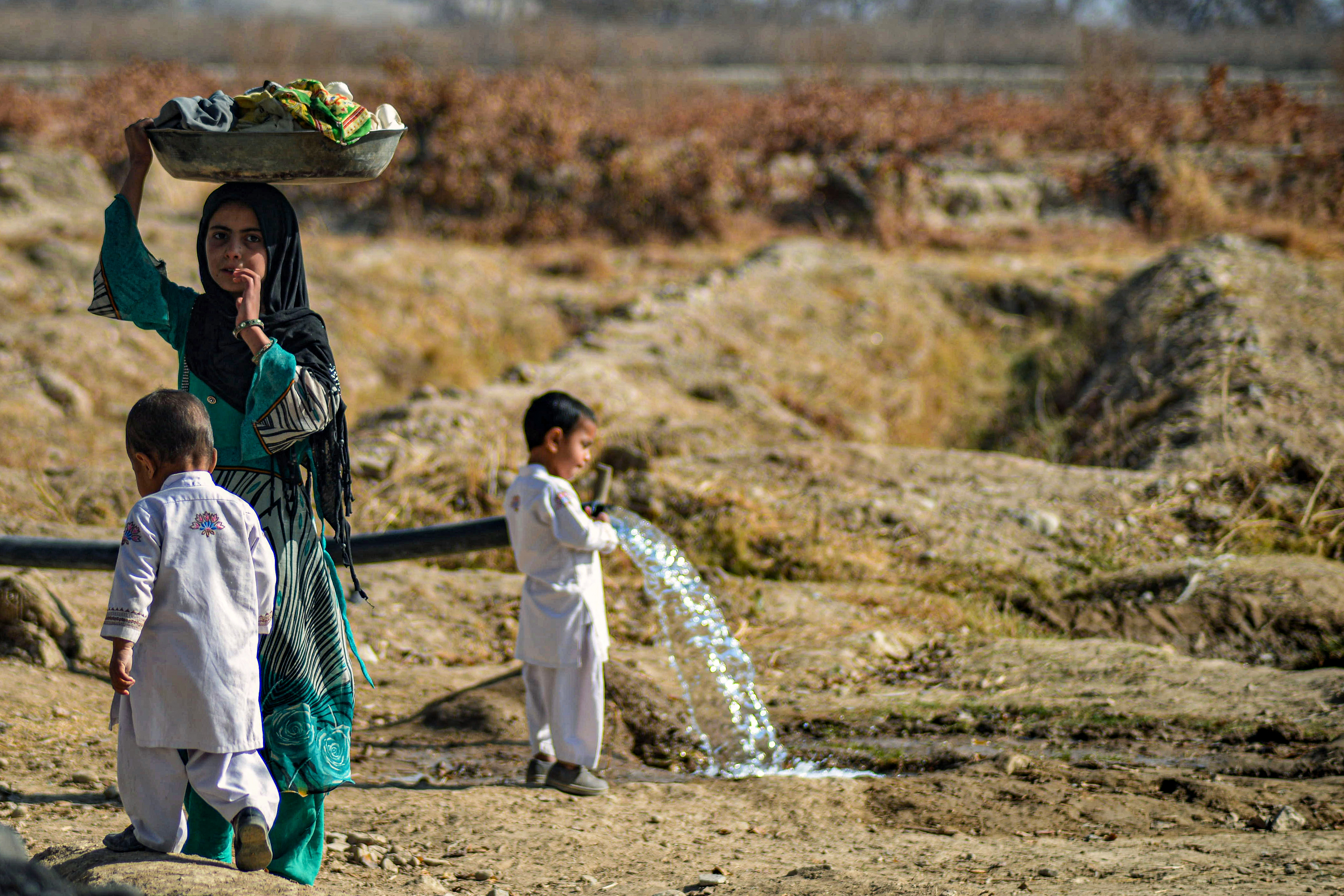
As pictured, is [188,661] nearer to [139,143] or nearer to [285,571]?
[285,571]

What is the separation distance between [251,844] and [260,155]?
56.3 inches

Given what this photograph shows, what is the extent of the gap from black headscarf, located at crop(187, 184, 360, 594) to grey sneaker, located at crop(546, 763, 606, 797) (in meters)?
1.31

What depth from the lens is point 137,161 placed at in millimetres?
2625

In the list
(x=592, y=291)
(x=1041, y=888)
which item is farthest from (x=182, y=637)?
(x=592, y=291)

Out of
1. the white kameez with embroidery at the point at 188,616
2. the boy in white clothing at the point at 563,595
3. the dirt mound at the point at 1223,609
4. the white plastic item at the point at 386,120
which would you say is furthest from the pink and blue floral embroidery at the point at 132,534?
the dirt mound at the point at 1223,609

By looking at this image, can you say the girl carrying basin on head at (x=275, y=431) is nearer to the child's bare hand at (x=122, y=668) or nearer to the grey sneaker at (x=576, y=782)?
the child's bare hand at (x=122, y=668)

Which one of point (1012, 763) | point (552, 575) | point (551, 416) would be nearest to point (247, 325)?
point (551, 416)

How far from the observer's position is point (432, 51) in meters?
22.7

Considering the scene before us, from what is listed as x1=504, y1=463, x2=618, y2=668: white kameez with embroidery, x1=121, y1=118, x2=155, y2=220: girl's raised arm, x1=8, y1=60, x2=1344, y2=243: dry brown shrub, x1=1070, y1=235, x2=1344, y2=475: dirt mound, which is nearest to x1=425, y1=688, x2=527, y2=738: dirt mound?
x1=504, y1=463, x2=618, y2=668: white kameez with embroidery

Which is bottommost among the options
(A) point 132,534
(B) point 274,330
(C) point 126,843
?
(C) point 126,843

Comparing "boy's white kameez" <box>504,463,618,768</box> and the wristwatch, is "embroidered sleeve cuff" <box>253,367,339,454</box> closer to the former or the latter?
the wristwatch

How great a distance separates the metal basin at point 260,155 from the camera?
252 cm

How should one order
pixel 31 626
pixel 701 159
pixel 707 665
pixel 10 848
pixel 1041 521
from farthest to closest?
pixel 701 159, pixel 1041 521, pixel 707 665, pixel 31 626, pixel 10 848

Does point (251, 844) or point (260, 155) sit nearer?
point (251, 844)
